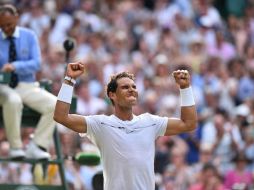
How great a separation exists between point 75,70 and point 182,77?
953 millimetres

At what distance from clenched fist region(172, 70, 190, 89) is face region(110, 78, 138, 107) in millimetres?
384

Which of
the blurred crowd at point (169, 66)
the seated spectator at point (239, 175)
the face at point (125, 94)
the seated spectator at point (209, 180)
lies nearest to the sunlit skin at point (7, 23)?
the face at point (125, 94)

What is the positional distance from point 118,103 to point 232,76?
10.6 metres

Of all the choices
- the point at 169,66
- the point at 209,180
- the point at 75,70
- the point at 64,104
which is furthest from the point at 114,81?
the point at 169,66

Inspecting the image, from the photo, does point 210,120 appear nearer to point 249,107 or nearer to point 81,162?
point 249,107

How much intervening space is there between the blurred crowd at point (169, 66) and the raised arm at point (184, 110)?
553cm

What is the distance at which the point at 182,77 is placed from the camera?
10.2m

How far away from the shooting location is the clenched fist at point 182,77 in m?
10.2

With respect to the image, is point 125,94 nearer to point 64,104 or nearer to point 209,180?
point 64,104

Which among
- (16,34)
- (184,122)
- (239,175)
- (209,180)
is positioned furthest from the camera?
(239,175)

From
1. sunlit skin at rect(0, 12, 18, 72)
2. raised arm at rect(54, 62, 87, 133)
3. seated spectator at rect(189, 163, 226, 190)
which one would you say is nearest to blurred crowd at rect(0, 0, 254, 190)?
seated spectator at rect(189, 163, 226, 190)

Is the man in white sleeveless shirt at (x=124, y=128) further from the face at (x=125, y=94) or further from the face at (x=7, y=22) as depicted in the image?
the face at (x=7, y=22)

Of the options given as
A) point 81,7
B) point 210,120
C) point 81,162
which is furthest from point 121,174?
point 81,7

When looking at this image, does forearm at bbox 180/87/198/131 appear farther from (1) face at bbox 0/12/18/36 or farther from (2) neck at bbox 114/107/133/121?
(1) face at bbox 0/12/18/36
